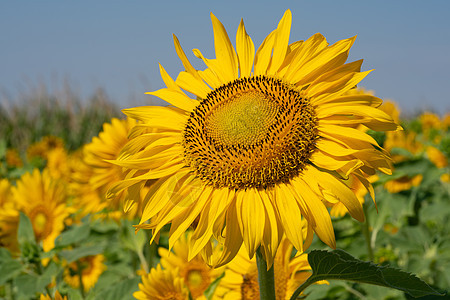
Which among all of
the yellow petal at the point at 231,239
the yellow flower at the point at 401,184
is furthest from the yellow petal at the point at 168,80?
the yellow flower at the point at 401,184

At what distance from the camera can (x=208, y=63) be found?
1.79 metres

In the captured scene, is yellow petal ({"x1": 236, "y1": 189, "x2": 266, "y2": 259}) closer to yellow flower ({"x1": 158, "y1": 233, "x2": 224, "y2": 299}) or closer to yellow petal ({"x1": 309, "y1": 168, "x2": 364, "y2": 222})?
yellow petal ({"x1": 309, "y1": 168, "x2": 364, "y2": 222})

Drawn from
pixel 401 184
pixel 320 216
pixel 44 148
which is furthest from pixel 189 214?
pixel 44 148

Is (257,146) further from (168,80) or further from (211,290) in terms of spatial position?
(211,290)

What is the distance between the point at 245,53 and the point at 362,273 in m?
0.83

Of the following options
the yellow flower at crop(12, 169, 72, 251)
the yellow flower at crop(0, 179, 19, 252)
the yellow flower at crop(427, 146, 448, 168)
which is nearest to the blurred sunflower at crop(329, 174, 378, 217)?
the yellow flower at crop(12, 169, 72, 251)

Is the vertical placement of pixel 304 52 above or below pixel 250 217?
above

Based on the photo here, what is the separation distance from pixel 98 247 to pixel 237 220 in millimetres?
1318

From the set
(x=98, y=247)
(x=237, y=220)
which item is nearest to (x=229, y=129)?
(x=237, y=220)

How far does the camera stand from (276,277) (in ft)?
6.18

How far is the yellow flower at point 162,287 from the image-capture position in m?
1.90

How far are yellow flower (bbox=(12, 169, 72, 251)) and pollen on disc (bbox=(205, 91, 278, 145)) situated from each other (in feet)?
6.13

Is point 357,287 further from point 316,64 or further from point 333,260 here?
point 316,64

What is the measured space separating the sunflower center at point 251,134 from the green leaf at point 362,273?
0.84 ft
